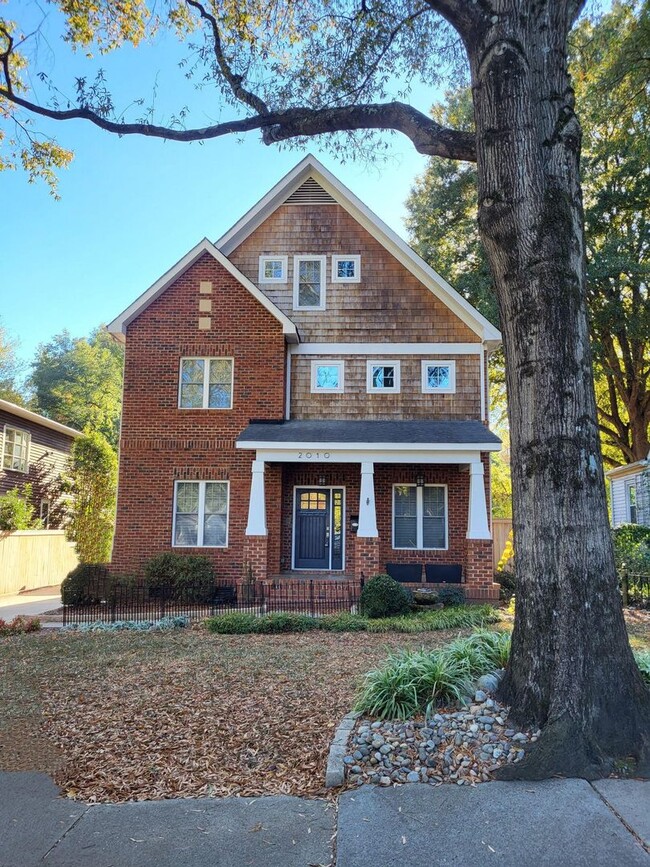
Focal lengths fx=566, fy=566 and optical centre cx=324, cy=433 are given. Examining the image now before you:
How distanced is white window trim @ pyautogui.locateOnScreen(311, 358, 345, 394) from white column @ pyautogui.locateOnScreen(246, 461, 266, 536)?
2824mm

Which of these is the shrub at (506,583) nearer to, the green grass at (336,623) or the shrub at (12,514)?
the green grass at (336,623)

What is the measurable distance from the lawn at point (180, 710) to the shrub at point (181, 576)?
4182mm

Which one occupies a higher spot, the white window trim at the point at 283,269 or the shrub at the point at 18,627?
the white window trim at the point at 283,269

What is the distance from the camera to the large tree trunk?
380 centimetres

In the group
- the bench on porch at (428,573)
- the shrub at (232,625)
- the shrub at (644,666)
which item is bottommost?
the shrub at (232,625)

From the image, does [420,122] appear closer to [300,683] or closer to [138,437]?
[300,683]

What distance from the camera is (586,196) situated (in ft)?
67.9

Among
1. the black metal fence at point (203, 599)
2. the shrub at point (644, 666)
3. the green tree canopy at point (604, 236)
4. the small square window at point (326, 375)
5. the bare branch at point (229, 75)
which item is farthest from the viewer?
the green tree canopy at point (604, 236)

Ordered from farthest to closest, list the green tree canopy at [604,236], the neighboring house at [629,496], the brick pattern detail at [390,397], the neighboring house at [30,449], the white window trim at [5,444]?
the neighboring house at [629,496], the neighboring house at [30,449], the white window trim at [5,444], the green tree canopy at [604,236], the brick pattern detail at [390,397]

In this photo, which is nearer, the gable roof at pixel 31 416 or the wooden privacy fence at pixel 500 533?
the gable roof at pixel 31 416

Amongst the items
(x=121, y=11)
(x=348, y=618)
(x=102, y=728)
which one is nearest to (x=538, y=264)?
(x=102, y=728)

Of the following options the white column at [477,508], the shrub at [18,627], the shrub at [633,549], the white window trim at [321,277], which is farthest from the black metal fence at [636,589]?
the shrub at [18,627]

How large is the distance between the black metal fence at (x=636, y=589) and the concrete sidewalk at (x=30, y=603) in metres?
12.1

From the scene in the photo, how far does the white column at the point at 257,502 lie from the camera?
1263 centimetres
